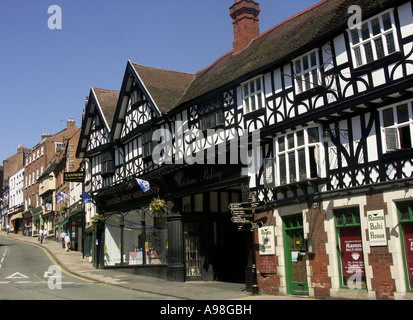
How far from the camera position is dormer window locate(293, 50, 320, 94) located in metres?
14.3

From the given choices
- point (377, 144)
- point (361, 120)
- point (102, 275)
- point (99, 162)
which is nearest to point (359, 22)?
point (361, 120)

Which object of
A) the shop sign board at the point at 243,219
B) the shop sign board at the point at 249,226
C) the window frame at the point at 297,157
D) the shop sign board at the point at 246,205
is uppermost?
the window frame at the point at 297,157

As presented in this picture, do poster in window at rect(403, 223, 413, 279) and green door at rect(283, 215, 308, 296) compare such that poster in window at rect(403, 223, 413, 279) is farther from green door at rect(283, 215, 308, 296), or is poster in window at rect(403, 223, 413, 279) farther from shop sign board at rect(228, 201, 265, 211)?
shop sign board at rect(228, 201, 265, 211)

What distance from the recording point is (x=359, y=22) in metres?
13.0

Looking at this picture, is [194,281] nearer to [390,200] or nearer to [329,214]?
[329,214]

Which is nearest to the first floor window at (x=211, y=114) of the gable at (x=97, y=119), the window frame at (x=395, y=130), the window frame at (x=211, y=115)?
the window frame at (x=211, y=115)

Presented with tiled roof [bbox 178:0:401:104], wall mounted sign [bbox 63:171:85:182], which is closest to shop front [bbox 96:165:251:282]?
tiled roof [bbox 178:0:401:104]

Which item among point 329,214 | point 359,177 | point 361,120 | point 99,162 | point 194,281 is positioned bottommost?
point 194,281

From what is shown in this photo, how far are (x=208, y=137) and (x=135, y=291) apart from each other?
6785mm

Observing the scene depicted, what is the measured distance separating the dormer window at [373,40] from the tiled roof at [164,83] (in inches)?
436

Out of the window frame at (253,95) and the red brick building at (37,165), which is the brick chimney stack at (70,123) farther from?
the window frame at (253,95)

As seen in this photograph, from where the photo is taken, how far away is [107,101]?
30094mm

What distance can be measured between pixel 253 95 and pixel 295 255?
594 cm

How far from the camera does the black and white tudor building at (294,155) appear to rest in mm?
11883
